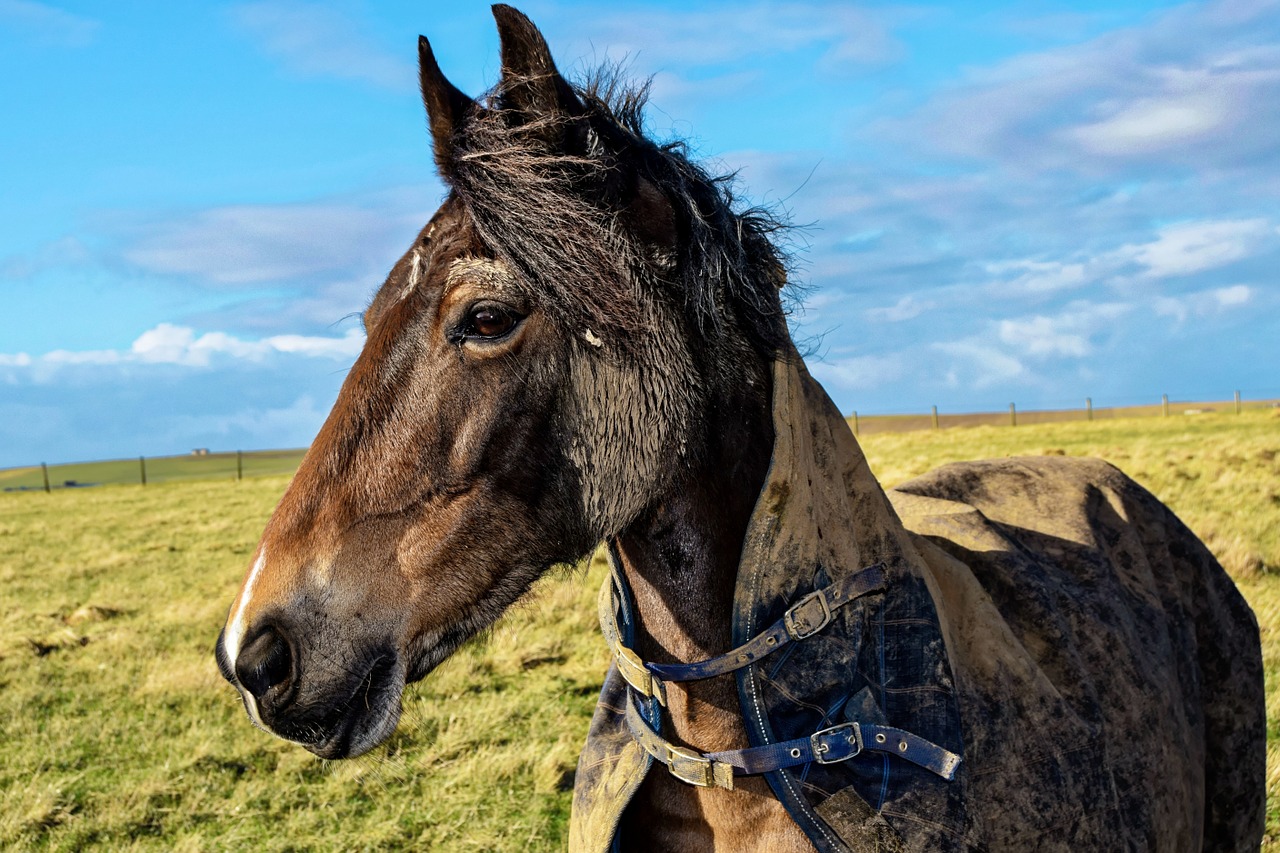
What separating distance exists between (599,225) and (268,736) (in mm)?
6613

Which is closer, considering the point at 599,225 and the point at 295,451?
the point at 599,225

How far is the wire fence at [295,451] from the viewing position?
46.5 metres

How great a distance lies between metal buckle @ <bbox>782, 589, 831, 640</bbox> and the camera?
6.70 ft

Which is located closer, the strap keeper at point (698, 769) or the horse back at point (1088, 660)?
the strap keeper at point (698, 769)

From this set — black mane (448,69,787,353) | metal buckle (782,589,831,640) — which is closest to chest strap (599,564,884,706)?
metal buckle (782,589,831,640)

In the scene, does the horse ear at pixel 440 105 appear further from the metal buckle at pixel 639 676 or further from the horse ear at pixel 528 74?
the metal buckle at pixel 639 676

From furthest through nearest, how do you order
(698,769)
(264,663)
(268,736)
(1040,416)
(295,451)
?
(295,451), (1040,416), (268,736), (698,769), (264,663)

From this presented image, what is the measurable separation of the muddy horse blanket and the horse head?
322 millimetres

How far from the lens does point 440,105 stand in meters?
2.17

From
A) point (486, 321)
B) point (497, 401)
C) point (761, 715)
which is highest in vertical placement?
point (486, 321)

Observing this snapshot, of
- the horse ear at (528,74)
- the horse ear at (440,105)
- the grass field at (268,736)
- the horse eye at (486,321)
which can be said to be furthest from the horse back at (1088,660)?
the horse ear at (440,105)

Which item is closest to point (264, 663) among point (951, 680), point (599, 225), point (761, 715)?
point (761, 715)

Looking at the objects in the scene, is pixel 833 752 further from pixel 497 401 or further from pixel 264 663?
pixel 264 663

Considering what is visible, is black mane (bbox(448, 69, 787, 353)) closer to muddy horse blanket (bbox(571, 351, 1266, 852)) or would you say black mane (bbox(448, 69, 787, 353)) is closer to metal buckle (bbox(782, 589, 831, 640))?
muddy horse blanket (bbox(571, 351, 1266, 852))
